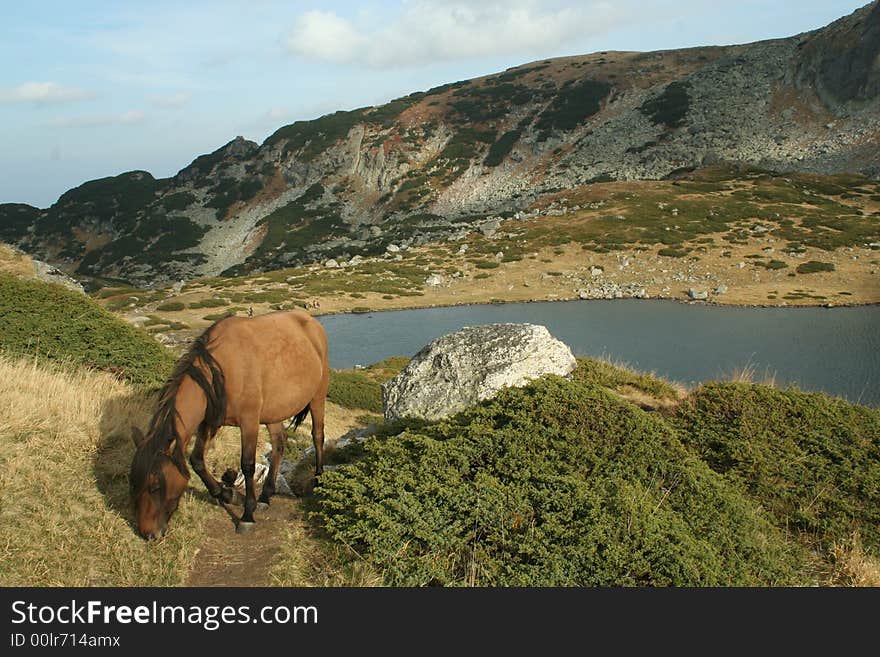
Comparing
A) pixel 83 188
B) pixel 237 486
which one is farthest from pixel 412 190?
pixel 237 486

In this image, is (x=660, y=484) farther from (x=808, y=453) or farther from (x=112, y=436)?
(x=112, y=436)

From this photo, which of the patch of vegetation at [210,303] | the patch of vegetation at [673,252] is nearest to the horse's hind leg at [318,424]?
the patch of vegetation at [210,303]

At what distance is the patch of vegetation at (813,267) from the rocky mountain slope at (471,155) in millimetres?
39256

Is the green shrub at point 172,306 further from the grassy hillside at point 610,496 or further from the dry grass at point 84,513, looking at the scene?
the grassy hillside at point 610,496

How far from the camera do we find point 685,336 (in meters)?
35.0

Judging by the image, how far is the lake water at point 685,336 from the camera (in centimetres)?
2738

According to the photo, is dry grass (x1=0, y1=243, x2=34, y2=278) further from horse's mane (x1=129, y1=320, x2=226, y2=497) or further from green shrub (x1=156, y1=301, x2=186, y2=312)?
green shrub (x1=156, y1=301, x2=186, y2=312)

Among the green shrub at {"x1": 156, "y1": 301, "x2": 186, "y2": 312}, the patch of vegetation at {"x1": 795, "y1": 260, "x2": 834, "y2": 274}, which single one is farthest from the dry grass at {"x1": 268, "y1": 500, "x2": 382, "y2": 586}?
the patch of vegetation at {"x1": 795, "y1": 260, "x2": 834, "y2": 274}

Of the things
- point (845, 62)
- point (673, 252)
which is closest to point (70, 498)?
point (673, 252)

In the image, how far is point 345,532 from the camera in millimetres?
6477

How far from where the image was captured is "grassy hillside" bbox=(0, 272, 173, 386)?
12234 millimetres

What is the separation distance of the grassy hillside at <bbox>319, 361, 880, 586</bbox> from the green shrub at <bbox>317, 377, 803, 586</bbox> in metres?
0.02

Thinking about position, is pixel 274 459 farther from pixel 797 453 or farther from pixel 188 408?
pixel 797 453

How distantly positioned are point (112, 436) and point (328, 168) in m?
111
